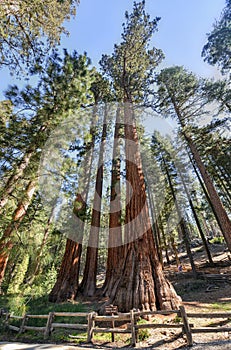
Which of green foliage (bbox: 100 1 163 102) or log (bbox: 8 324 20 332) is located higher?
green foliage (bbox: 100 1 163 102)

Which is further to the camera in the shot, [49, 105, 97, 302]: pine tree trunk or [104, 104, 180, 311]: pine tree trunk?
[49, 105, 97, 302]: pine tree trunk

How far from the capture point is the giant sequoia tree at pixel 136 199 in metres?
5.76

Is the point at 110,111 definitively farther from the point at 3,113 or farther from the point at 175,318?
the point at 175,318

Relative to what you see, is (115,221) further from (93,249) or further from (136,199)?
(136,199)

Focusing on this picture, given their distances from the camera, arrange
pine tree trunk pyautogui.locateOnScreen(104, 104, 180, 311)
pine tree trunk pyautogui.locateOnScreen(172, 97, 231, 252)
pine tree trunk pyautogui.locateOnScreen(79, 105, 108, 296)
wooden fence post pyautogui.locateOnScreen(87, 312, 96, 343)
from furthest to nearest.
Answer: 1. pine tree trunk pyautogui.locateOnScreen(79, 105, 108, 296)
2. pine tree trunk pyautogui.locateOnScreen(172, 97, 231, 252)
3. pine tree trunk pyautogui.locateOnScreen(104, 104, 180, 311)
4. wooden fence post pyautogui.locateOnScreen(87, 312, 96, 343)

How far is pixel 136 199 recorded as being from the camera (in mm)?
7363

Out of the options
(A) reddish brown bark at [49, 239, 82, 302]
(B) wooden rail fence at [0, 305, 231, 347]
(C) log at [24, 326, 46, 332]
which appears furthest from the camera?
(A) reddish brown bark at [49, 239, 82, 302]

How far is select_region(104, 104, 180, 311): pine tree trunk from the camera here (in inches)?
221

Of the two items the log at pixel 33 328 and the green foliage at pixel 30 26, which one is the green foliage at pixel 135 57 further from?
the log at pixel 33 328

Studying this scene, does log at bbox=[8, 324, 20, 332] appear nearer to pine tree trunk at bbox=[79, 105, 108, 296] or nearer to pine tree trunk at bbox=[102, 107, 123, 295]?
pine tree trunk at bbox=[79, 105, 108, 296]

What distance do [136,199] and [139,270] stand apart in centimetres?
249

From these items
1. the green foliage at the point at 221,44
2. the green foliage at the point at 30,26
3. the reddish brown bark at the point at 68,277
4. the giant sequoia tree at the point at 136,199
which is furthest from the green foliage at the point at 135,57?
the reddish brown bark at the point at 68,277

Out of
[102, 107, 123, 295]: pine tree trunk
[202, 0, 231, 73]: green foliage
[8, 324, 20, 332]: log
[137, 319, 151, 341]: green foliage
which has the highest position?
[202, 0, 231, 73]: green foliage

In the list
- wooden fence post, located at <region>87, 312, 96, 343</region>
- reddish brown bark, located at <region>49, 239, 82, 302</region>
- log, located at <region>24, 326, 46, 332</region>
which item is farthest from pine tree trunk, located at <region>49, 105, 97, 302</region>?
wooden fence post, located at <region>87, 312, 96, 343</region>
